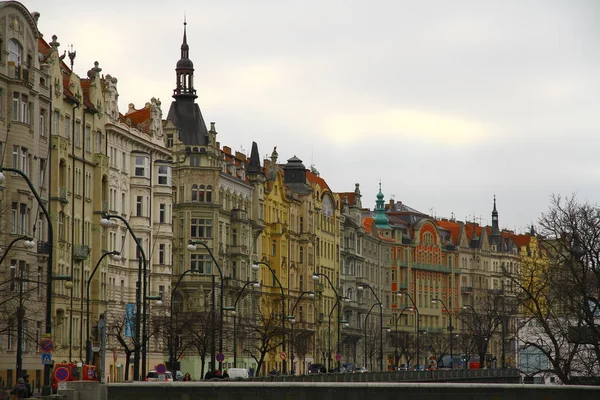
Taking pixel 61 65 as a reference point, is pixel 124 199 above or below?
below

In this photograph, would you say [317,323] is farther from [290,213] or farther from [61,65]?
[61,65]

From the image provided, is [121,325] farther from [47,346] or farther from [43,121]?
[47,346]

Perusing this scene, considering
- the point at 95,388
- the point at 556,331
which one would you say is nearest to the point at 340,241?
the point at 556,331

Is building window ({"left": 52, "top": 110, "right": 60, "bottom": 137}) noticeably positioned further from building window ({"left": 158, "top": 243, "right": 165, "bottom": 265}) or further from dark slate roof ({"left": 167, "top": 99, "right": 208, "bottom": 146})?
dark slate roof ({"left": 167, "top": 99, "right": 208, "bottom": 146})

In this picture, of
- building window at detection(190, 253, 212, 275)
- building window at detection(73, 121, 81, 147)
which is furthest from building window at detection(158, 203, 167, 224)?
building window at detection(73, 121, 81, 147)

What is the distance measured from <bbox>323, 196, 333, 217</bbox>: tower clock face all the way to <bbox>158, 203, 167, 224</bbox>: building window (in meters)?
55.4

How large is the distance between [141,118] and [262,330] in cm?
2323

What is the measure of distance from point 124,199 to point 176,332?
1486 cm

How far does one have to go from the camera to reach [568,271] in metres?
99.7

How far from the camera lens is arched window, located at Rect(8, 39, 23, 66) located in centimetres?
8631

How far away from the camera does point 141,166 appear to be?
118500 millimetres

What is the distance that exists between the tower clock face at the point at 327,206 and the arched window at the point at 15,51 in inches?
3571

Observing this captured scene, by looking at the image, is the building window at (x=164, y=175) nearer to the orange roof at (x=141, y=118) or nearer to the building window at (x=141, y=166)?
the building window at (x=141, y=166)

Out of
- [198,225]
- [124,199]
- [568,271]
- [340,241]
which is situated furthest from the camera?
[340,241]
